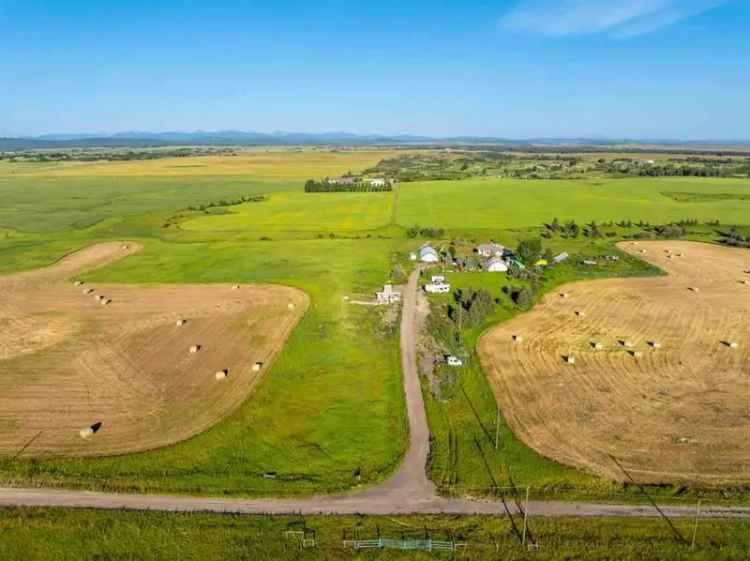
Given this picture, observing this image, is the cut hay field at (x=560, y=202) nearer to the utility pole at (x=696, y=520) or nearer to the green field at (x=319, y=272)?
the green field at (x=319, y=272)

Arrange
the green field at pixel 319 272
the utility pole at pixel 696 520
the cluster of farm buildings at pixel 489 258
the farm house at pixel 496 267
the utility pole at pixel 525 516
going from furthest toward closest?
the cluster of farm buildings at pixel 489 258 → the farm house at pixel 496 267 → the green field at pixel 319 272 → the utility pole at pixel 525 516 → the utility pole at pixel 696 520

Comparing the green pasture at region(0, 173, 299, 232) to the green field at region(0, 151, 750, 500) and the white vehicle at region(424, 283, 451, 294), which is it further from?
the white vehicle at region(424, 283, 451, 294)

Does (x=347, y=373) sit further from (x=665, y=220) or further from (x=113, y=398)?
(x=665, y=220)

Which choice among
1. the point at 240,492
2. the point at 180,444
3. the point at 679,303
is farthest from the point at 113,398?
the point at 679,303

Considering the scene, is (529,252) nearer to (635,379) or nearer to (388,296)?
(388,296)

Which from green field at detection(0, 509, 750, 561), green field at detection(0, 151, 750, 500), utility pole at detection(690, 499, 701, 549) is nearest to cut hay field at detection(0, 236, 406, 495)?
green field at detection(0, 151, 750, 500)

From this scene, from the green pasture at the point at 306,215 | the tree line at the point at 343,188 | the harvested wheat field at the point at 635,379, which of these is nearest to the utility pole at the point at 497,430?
the harvested wheat field at the point at 635,379
